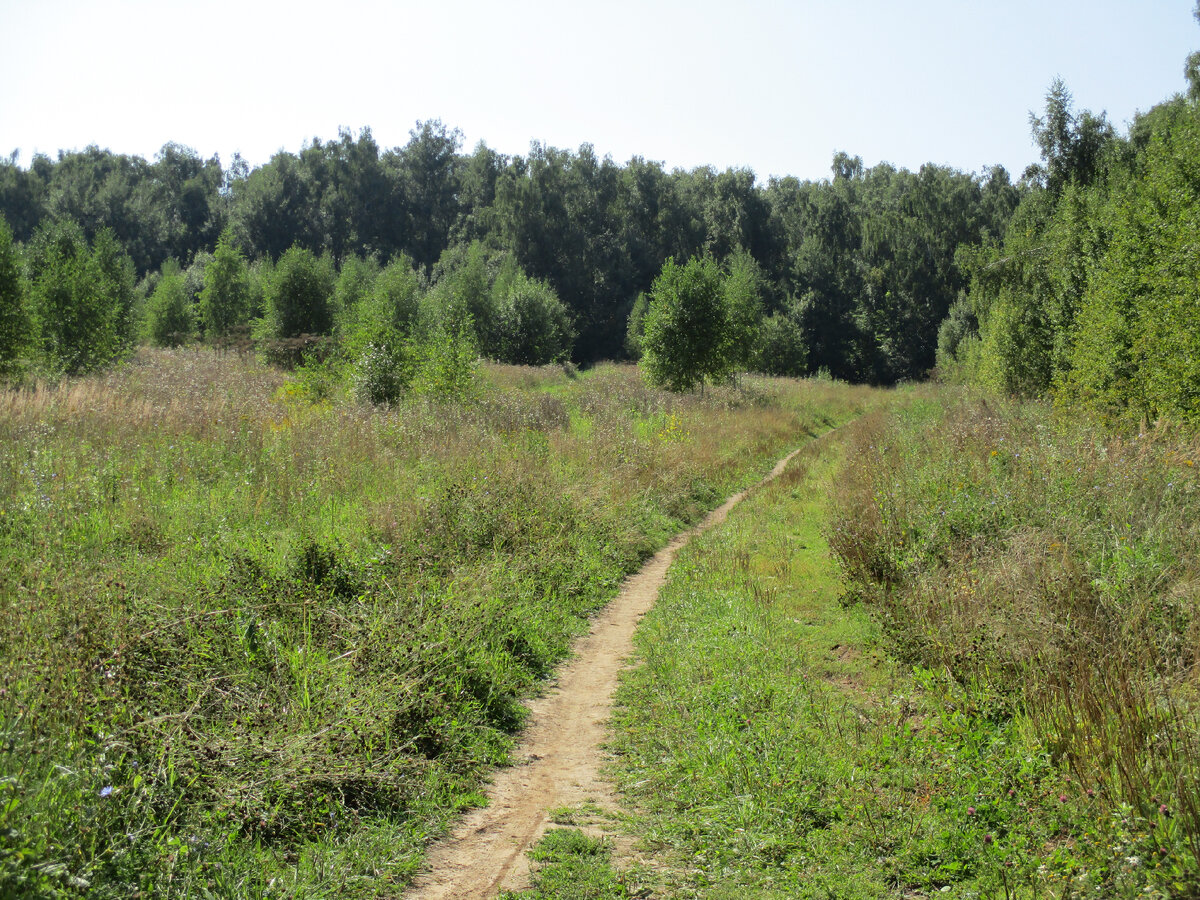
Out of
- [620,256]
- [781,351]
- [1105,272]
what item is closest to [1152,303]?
[1105,272]

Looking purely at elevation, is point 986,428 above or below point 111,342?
below

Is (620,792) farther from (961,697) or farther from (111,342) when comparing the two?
(111,342)

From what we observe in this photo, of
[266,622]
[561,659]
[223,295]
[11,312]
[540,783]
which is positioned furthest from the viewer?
[223,295]

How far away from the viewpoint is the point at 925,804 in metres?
4.52

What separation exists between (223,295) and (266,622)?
160ft

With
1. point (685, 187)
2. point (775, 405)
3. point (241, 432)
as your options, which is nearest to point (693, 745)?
point (241, 432)

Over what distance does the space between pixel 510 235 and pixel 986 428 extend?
217 ft

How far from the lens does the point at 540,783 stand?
213 inches

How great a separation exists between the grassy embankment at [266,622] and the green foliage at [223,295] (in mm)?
37124

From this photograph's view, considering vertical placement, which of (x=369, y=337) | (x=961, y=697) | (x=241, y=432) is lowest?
(x=961, y=697)

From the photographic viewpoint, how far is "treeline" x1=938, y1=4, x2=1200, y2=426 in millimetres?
13772

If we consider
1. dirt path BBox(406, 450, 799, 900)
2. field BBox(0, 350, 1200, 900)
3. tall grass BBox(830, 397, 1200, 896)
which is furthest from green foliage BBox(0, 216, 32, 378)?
tall grass BBox(830, 397, 1200, 896)

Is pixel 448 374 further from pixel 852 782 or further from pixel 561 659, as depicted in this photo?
pixel 852 782


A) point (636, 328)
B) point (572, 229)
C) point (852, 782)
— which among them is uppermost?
point (572, 229)
